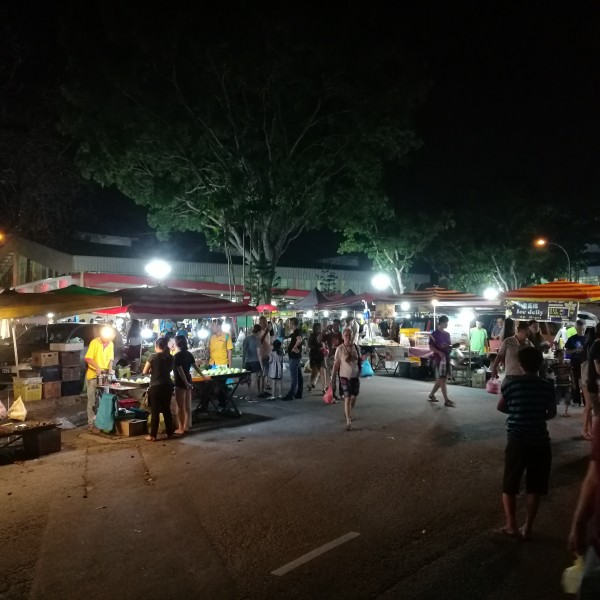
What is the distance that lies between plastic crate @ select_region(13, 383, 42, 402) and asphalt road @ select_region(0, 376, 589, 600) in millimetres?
4019

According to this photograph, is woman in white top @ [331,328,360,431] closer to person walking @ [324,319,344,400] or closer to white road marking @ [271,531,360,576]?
person walking @ [324,319,344,400]

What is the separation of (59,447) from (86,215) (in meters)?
24.2

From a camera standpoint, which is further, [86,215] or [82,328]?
[86,215]

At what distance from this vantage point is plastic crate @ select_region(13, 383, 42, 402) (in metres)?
12.9

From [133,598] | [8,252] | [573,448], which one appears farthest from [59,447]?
[8,252]

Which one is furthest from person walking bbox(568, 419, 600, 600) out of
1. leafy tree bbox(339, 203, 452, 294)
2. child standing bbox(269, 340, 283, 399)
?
leafy tree bbox(339, 203, 452, 294)

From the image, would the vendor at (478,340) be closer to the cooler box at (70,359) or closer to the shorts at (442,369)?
the shorts at (442,369)

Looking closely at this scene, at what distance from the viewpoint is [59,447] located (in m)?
8.90

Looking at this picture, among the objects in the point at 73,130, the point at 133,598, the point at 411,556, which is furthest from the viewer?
the point at 73,130

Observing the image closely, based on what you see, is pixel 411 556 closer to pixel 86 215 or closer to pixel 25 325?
pixel 25 325

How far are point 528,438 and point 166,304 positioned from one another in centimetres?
762

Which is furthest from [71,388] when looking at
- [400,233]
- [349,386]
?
[400,233]

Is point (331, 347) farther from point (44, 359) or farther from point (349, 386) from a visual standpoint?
point (44, 359)

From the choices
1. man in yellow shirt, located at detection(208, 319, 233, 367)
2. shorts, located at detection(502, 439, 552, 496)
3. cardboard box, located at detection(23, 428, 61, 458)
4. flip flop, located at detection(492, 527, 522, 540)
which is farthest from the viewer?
man in yellow shirt, located at detection(208, 319, 233, 367)
